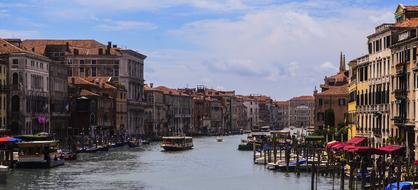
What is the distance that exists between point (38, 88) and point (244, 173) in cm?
2870

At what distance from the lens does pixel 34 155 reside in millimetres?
51562

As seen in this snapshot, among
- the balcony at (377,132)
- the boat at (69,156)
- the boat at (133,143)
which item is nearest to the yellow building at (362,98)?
the balcony at (377,132)

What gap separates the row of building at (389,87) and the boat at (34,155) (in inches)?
693

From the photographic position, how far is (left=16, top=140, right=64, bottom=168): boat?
51.2 m

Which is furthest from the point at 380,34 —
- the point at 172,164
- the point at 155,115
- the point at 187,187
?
the point at 155,115

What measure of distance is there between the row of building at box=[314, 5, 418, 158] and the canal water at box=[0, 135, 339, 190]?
4.17m

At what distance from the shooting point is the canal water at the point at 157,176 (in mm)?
41438

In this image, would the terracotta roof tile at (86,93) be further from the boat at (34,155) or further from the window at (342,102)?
the boat at (34,155)

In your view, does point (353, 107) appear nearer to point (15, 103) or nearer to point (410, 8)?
point (410, 8)

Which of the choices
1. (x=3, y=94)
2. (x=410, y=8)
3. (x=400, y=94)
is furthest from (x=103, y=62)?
(x=400, y=94)

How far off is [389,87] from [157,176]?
12.9 metres

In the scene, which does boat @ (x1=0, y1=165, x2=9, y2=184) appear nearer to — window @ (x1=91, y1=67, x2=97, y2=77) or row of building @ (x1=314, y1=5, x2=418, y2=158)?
row of building @ (x1=314, y1=5, x2=418, y2=158)

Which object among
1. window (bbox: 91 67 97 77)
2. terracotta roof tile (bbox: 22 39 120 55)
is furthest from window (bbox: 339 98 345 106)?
terracotta roof tile (bbox: 22 39 120 55)

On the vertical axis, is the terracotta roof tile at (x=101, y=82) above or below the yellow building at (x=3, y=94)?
above
